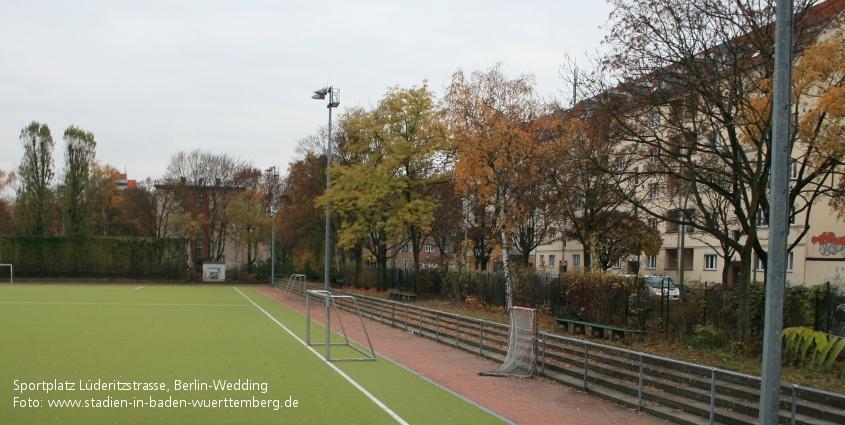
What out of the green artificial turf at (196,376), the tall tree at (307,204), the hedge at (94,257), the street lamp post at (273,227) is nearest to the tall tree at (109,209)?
the hedge at (94,257)

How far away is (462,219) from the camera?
4169 centimetres

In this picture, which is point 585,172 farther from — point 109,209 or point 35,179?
point 109,209

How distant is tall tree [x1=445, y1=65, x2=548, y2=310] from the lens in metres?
26.1

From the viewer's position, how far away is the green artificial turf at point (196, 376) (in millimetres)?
10641

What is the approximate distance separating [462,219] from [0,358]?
93.9 ft

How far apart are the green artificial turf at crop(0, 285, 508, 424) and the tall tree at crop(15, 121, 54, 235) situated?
48383mm

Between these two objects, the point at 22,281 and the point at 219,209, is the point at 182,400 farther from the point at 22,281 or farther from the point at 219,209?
the point at 219,209

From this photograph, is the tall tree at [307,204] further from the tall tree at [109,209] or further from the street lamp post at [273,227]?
the tall tree at [109,209]

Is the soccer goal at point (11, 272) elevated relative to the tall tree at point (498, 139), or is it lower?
lower

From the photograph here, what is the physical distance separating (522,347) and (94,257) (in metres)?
61.5

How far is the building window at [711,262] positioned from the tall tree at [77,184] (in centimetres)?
5643

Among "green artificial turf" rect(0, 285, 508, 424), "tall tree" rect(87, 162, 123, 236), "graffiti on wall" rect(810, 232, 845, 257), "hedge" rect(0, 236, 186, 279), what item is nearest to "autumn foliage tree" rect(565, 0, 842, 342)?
"green artificial turf" rect(0, 285, 508, 424)

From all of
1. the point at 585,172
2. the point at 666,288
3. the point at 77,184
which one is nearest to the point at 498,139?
the point at 585,172

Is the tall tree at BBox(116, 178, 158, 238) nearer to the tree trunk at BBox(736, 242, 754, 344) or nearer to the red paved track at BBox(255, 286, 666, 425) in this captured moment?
the red paved track at BBox(255, 286, 666, 425)
